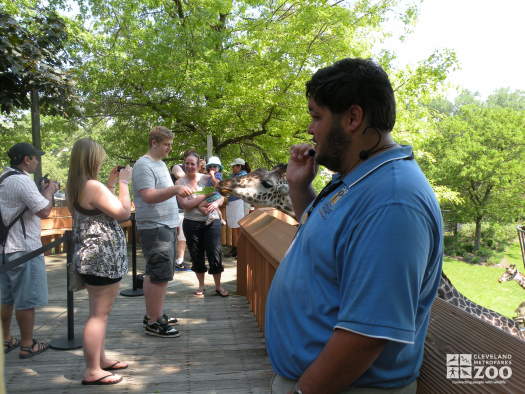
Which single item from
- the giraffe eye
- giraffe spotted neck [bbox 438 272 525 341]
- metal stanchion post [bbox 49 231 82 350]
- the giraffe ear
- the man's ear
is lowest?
metal stanchion post [bbox 49 231 82 350]

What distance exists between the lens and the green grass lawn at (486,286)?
945 inches

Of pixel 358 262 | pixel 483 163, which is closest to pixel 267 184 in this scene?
pixel 358 262

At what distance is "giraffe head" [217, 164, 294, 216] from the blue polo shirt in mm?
1751

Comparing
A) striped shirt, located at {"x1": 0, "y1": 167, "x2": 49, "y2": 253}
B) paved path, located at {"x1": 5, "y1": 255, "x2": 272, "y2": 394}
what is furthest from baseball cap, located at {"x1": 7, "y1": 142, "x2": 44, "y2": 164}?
paved path, located at {"x1": 5, "y1": 255, "x2": 272, "y2": 394}

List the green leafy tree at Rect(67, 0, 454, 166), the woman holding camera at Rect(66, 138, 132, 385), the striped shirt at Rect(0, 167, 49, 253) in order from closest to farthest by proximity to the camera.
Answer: the woman holding camera at Rect(66, 138, 132, 385) < the striped shirt at Rect(0, 167, 49, 253) < the green leafy tree at Rect(67, 0, 454, 166)

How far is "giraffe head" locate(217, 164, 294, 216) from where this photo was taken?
3.20 m

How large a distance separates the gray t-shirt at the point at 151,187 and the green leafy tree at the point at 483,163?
30.2 meters

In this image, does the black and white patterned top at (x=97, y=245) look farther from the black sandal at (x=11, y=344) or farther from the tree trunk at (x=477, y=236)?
the tree trunk at (x=477, y=236)

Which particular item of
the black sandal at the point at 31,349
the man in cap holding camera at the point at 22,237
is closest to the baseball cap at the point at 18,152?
the man in cap holding camera at the point at 22,237

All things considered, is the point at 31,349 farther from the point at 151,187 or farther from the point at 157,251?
the point at 151,187

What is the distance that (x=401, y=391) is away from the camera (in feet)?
4.26

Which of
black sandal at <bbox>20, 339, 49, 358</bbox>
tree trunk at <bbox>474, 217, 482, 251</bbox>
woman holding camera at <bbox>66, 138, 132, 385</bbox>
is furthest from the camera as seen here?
tree trunk at <bbox>474, 217, 482, 251</bbox>

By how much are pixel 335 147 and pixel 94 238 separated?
2.65 m

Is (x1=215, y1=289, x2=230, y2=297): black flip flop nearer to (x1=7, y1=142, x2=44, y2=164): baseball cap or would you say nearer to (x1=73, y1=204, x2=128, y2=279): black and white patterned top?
(x1=73, y1=204, x2=128, y2=279): black and white patterned top
